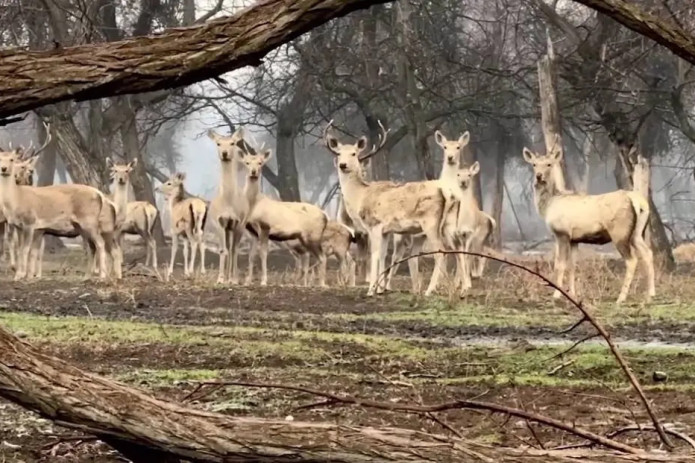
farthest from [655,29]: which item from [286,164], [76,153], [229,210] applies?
[286,164]

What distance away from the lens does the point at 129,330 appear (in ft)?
30.3

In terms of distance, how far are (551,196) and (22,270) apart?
7743mm

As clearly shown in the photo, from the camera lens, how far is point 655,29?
3.75m

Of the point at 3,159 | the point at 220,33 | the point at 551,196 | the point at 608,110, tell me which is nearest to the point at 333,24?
the point at 608,110

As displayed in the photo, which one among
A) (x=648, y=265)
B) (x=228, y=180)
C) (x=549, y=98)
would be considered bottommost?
(x=648, y=265)

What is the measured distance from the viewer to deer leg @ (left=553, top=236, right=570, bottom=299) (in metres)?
14.5

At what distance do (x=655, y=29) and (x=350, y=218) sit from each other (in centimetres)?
1516

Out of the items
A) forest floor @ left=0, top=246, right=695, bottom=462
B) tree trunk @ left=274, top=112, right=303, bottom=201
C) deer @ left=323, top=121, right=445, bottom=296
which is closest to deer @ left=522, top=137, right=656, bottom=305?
forest floor @ left=0, top=246, right=695, bottom=462

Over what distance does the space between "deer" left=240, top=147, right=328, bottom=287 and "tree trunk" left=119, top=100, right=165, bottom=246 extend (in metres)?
7.84

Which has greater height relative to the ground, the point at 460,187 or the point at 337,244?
the point at 460,187

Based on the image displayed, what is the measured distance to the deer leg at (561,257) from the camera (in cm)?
1453

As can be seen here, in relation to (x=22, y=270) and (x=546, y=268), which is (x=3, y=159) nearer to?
(x=22, y=270)

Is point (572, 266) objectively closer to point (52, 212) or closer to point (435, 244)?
point (435, 244)

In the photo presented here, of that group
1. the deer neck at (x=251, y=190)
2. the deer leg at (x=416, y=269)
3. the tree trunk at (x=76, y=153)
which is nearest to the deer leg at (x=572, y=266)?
the deer leg at (x=416, y=269)
